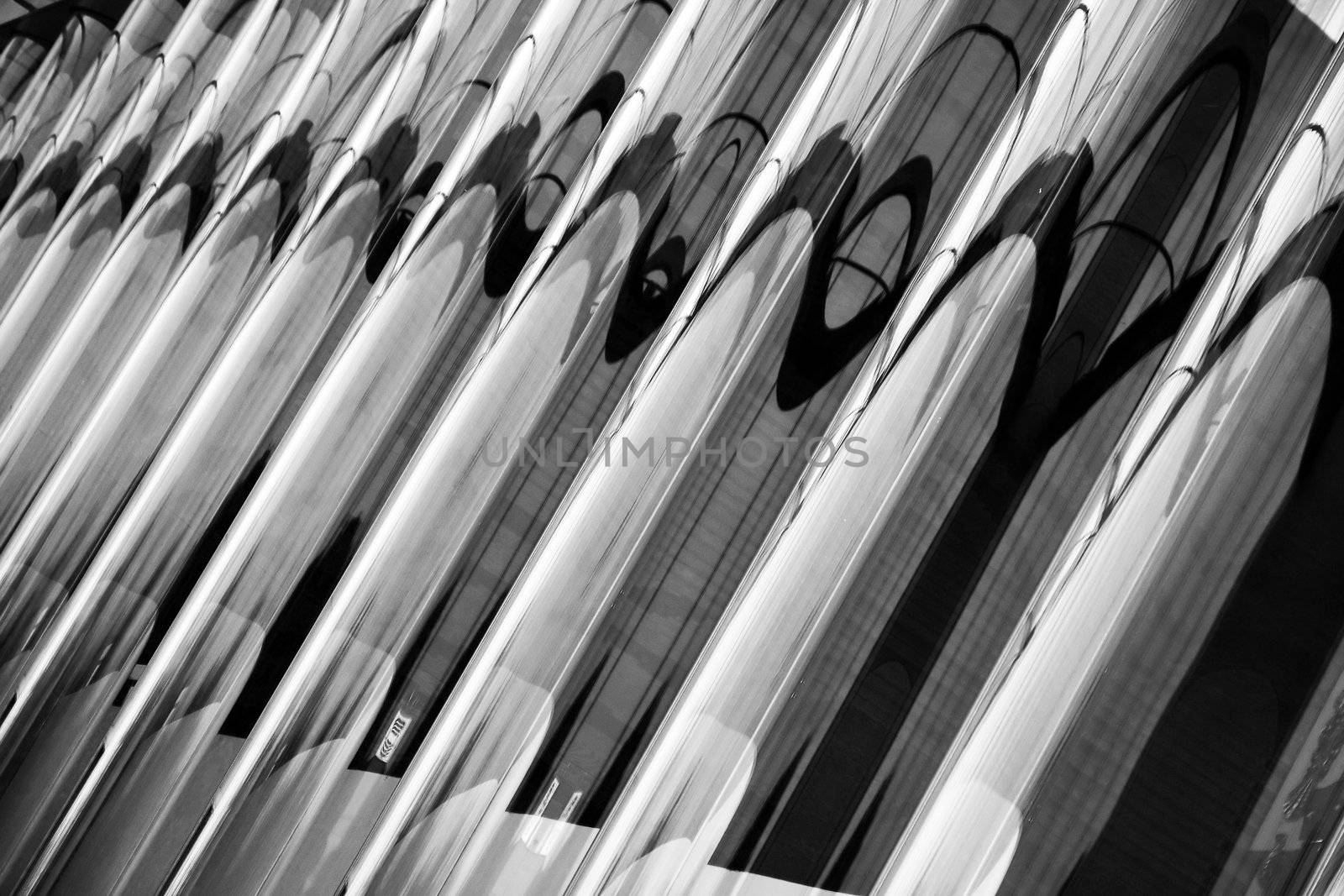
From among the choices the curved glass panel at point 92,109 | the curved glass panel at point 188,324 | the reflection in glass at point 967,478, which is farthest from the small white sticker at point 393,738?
the curved glass panel at point 92,109

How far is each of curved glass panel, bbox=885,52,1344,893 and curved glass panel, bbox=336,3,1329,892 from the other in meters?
0.03

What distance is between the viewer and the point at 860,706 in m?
0.39

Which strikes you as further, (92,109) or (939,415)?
(92,109)

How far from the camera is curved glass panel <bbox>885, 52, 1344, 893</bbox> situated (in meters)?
0.33

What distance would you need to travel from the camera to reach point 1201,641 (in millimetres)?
342

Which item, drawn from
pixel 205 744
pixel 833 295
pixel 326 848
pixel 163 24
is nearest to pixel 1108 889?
pixel 833 295

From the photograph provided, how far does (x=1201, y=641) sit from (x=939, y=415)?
11 cm

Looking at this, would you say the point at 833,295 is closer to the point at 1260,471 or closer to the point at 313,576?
the point at 1260,471

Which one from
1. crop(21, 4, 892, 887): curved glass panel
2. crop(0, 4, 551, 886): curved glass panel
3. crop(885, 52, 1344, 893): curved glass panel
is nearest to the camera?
crop(885, 52, 1344, 893): curved glass panel

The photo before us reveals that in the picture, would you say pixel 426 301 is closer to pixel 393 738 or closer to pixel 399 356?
pixel 399 356

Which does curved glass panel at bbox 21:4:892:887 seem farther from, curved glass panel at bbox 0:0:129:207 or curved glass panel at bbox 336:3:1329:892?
curved glass panel at bbox 0:0:129:207

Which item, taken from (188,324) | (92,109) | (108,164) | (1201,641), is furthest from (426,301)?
(92,109)

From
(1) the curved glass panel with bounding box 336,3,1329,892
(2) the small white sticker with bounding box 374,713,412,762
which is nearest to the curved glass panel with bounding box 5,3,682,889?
(2) the small white sticker with bounding box 374,713,412,762

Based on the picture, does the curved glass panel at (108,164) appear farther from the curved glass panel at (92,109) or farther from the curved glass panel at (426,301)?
the curved glass panel at (426,301)
